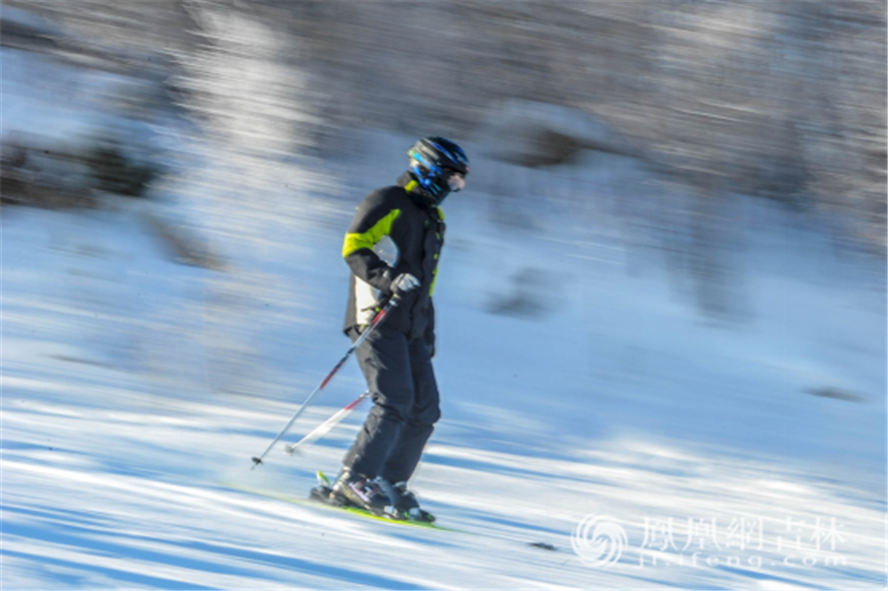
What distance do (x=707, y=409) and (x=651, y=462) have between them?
120 centimetres

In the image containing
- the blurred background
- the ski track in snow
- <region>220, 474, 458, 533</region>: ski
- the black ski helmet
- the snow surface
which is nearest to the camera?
the ski track in snow

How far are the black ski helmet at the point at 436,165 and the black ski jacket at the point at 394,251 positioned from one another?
0.17 feet

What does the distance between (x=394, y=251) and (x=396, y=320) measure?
315 millimetres

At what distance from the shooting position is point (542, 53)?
914 cm

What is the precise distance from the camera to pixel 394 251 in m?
4.61

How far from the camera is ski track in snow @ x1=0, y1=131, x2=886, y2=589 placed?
3898mm

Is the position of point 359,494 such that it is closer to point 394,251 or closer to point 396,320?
point 396,320

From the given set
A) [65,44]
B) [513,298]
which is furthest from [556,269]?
[65,44]

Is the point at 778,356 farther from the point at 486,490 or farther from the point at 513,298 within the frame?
the point at 486,490

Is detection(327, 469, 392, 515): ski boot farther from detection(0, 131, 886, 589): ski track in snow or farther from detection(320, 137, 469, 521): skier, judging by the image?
detection(0, 131, 886, 589): ski track in snow

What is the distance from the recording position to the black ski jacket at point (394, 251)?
450 cm

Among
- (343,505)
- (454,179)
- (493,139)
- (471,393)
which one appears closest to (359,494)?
(343,505)

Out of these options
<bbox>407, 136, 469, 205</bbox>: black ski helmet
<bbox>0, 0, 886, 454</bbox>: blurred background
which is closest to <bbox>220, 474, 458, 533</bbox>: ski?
<bbox>407, 136, 469, 205</bbox>: black ski helmet

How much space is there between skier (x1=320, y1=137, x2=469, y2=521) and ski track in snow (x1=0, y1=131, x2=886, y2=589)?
276 mm
